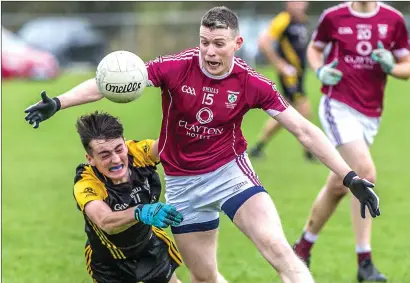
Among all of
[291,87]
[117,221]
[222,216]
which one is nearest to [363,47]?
[117,221]

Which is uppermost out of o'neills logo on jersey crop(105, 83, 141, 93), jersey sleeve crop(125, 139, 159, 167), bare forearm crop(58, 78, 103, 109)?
o'neills logo on jersey crop(105, 83, 141, 93)

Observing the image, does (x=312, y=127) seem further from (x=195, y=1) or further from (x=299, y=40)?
(x=195, y=1)

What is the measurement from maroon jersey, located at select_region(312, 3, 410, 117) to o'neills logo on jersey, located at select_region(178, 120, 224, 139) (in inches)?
87.8

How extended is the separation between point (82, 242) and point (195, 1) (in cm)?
2968

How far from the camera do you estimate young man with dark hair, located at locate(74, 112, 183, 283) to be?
599 cm

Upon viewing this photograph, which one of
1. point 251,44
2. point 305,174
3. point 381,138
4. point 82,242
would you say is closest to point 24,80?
point 251,44

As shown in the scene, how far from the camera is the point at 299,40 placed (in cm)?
1562

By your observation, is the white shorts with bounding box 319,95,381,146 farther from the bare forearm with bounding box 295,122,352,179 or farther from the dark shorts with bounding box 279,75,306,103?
the dark shorts with bounding box 279,75,306,103

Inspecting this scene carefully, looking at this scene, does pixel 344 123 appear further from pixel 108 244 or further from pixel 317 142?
pixel 108 244

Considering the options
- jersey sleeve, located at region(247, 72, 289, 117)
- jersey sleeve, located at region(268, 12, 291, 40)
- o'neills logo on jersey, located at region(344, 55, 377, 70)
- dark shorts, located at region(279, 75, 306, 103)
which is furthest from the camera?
jersey sleeve, located at region(268, 12, 291, 40)

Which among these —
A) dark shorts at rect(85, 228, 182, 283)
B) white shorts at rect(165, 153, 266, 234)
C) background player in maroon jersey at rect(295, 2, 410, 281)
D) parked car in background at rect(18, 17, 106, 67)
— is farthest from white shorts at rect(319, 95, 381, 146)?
parked car in background at rect(18, 17, 106, 67)

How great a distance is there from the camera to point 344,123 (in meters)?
8.12

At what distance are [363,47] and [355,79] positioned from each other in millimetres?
285

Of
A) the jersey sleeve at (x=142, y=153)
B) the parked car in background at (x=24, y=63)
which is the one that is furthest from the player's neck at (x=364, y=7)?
the parked car in background at (x=24, y=63)
